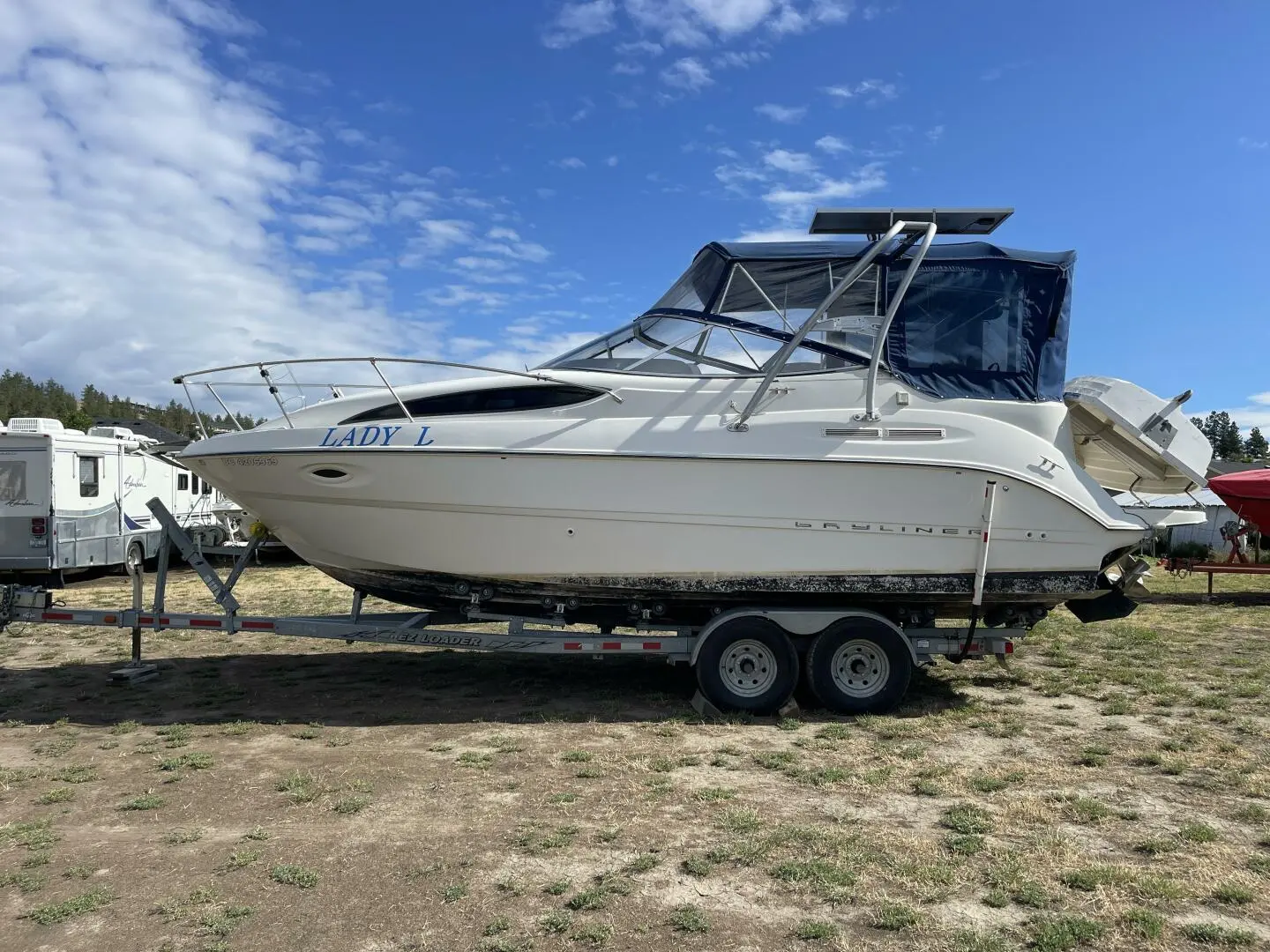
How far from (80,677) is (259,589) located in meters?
5.62

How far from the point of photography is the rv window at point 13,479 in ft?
40.7

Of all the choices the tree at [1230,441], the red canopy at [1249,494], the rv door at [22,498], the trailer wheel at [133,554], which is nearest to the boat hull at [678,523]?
the rv door at [22,498]

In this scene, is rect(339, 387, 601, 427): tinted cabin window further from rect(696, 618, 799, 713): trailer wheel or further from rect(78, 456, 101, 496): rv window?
rect(78, 456, 101, 496): rv window

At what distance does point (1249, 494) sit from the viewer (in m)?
14.5

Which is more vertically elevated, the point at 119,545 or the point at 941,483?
the point at 941,483

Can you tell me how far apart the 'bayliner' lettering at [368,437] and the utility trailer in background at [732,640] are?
4.28 ft

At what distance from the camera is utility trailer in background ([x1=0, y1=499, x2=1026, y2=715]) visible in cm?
Answer: 640

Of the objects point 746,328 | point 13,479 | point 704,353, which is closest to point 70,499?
point 13,479

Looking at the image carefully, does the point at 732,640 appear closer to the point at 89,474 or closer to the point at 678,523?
the point at 678,523

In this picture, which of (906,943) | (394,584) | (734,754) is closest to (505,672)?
(394,584)

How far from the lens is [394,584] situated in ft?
21.9

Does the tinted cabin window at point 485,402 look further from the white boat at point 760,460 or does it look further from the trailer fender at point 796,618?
the trailer fender at point 796,618

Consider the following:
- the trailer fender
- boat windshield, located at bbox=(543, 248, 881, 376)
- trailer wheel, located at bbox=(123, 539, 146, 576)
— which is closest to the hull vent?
boat windshield, located at bbox=(543, 248, 881, 376)

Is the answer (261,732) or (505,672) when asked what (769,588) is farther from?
(261,732)
